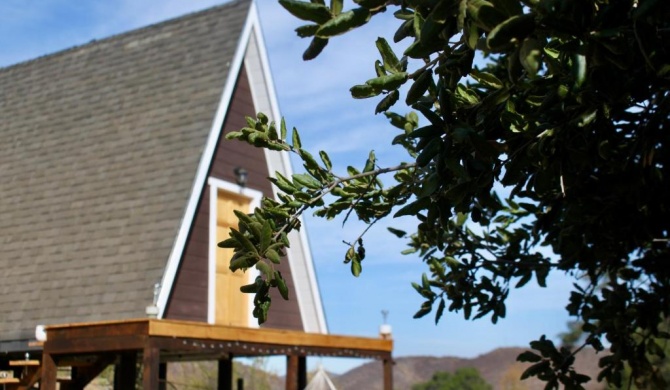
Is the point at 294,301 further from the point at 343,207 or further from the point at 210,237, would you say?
the point at 343,207

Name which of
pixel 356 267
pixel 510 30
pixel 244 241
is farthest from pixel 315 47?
pixel 356 267

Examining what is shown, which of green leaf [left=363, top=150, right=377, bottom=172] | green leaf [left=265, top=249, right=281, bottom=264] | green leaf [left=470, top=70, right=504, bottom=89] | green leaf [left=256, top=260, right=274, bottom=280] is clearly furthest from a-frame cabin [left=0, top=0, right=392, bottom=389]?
green leaf [left=470, top=70, right=504, bottom=89]

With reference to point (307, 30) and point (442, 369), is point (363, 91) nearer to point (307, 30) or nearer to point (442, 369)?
point (307, 30)

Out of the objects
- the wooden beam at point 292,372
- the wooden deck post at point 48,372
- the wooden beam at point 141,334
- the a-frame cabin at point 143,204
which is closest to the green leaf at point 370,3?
the a-frame cabin at point 143,204

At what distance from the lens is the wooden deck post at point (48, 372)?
32.5 ft

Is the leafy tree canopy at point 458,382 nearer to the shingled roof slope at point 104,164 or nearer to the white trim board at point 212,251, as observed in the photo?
the white trim board at point 212,251

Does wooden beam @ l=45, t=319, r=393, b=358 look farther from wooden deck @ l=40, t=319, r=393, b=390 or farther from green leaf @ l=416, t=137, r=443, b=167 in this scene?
green leaf @ l=416, t=137, r=443, b=167

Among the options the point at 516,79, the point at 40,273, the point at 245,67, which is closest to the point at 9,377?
the point at 40,273

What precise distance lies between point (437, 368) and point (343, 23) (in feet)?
93.3

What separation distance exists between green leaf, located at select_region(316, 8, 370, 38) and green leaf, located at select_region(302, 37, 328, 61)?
62mm

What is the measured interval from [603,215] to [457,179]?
6.75ft

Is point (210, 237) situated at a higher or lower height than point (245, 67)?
lower

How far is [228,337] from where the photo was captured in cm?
1008

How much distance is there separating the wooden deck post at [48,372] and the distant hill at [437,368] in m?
18.0
